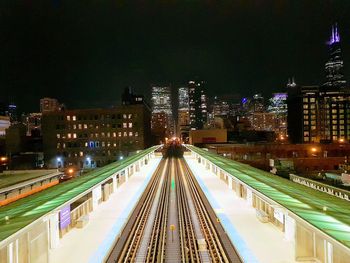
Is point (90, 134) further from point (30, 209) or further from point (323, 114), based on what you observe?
point (323, 114)

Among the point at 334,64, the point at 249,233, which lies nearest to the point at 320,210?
the point at 249,233

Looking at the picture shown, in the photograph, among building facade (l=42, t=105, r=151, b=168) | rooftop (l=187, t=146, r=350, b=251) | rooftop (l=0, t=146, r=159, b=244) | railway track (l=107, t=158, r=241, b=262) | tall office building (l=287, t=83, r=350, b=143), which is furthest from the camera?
tall office building (l=287, t=83, r=350, b=143)

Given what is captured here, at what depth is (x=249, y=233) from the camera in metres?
14.5

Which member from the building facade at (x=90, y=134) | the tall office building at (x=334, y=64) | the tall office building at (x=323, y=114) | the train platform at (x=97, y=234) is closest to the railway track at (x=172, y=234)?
the train platform at (x=97, y=234)

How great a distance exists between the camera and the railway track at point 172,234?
13.1m

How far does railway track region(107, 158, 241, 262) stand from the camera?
13078mm

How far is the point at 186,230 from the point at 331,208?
757 centimetres

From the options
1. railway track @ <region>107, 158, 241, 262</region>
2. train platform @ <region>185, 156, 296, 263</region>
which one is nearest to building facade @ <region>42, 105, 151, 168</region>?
railway track @ <region>107, 158, 241, 262</region>

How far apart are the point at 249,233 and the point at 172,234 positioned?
142 inches

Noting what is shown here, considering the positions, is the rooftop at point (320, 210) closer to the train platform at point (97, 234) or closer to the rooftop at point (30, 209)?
the train platform at point (97, 234)

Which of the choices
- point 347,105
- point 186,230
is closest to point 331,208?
point 186,230

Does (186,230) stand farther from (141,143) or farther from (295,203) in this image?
(141,143)

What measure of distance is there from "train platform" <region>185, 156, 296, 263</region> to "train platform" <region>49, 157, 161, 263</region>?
200 inches

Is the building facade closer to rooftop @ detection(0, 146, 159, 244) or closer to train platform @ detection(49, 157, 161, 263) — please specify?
train platform @ detection(49, 157, 161, 263)
